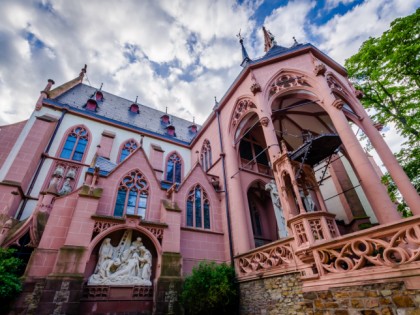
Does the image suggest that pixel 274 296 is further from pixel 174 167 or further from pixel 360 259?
pixel 174 167

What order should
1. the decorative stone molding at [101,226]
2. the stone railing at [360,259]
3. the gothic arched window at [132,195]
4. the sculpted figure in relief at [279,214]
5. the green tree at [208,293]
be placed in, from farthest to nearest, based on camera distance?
the gothic arched window at [132,195] → the sculpted figure in relief at [279,214] → the decorative stone molding at [101,226] → the green tree at [208,293] → the stone railing at [360,259]

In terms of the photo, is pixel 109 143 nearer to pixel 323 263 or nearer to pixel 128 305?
pixel 128 305

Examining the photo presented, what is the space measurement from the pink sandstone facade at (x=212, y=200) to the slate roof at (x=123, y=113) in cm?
40

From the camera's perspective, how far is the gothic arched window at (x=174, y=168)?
61.6ft

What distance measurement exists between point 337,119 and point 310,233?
562cm

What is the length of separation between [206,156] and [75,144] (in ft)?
30.9

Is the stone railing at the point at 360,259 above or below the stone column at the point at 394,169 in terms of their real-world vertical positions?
below

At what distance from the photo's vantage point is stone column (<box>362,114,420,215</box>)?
809 cm

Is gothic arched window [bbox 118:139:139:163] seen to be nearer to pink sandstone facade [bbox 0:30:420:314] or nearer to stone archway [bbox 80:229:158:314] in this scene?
pink sandstone facade [bbox 0:30:420:314]

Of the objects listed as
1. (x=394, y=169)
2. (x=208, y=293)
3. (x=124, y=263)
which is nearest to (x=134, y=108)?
(x=124, y=263)

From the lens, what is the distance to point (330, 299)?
16.6 feet

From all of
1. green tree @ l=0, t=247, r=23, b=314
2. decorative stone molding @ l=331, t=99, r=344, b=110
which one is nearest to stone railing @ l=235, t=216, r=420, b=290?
decorative stone molding @ l=331, t=99, r=344, b=110

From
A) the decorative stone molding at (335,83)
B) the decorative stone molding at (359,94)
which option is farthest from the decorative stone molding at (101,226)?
the decorative stone molding at (359,94)

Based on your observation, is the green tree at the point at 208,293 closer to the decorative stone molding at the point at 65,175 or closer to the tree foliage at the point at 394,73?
the decorative stone molding at the point at 65,175
